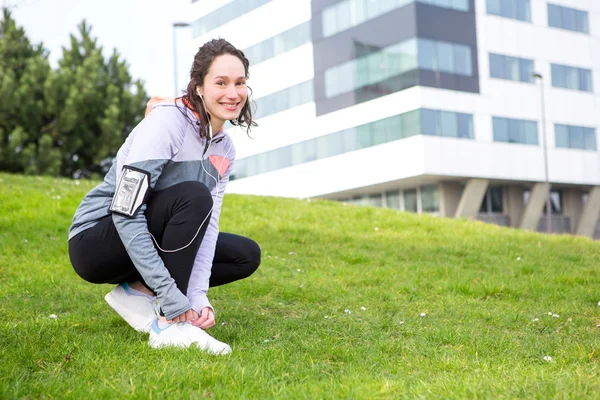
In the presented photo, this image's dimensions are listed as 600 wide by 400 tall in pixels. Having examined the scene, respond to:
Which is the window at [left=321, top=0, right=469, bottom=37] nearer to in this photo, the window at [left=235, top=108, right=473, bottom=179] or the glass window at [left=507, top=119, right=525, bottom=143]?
the window at [left=235, top=108, right=473, bottom=179]

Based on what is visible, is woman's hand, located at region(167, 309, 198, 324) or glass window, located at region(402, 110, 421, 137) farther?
glass window, located at region(402, 110, 421, 137)

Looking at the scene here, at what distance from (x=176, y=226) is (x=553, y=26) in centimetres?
3877

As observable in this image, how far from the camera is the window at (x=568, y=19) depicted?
125 feet

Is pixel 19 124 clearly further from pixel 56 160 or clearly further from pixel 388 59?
pixel 388 59

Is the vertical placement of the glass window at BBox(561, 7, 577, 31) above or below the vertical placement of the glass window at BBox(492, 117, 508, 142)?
above

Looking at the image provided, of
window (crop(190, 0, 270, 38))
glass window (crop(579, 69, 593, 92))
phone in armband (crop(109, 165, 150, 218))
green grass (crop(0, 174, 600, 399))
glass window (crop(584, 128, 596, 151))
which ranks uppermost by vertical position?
window (crop(190, 0, 270, 38))

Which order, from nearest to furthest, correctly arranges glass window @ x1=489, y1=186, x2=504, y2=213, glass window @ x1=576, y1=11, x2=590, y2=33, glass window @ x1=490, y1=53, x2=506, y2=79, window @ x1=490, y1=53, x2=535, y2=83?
glass window @ x1=490, y1=53, x2=506, y2=79
window @ x1=490, y1=53, x2=535, y2=83
glass window @ x1=489, y1=186, x2=504, y2=213
glass window @ x1=576, y1=11, x2=590, y2=33

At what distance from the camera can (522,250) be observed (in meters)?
9.32

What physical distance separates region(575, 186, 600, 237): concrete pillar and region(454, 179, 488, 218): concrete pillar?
874 centimetres

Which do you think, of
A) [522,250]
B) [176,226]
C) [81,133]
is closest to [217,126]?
[176,226]

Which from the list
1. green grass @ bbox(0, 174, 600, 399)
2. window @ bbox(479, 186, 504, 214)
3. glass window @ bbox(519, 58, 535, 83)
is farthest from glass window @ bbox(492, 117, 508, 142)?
green grass @ bbox(0, 174, 600, 399)

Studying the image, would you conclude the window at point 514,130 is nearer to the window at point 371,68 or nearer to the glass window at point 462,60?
the glass window at point 462,60

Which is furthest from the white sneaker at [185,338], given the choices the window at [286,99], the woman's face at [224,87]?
the window at [286,99]

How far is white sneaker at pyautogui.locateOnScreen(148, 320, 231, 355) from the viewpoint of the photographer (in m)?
3.66
